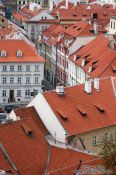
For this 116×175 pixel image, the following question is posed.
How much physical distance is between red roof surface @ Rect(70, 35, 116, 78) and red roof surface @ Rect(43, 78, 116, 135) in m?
14.6

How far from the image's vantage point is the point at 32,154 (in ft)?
148

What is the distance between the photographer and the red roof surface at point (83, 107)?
51.9 meters

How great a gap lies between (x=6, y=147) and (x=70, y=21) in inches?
3017

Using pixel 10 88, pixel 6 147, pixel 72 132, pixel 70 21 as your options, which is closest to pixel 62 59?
pixel 10 88

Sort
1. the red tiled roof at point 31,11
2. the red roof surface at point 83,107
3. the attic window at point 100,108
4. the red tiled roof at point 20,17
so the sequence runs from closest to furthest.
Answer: the red roof surface at point 83,107, the attic window at point 100,108, the red tiled roof at point 20,17, the red tiled roof at point 31,11

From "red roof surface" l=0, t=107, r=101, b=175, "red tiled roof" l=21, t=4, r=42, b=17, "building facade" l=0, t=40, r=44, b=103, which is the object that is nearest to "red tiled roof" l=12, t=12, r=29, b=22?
"red tiled roof" l=21, t=4, r=42, b=17

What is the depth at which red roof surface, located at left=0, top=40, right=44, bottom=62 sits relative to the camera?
7944 centimetres

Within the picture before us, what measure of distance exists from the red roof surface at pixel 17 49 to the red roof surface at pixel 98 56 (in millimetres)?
6207

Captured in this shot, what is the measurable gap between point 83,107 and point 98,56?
23878mm

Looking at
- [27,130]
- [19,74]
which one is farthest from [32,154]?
[19,74]

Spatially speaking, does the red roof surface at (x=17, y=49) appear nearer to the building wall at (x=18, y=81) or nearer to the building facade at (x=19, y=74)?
the building facade at (x=19, y=74)

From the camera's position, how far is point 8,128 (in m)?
46.4

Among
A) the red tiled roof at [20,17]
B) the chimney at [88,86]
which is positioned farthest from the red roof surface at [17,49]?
the red tiled roof at [20,17]

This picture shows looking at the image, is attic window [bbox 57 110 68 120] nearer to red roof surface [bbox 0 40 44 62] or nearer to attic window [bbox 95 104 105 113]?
attic window [bbox 95 104 105 113]
